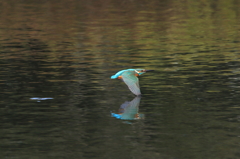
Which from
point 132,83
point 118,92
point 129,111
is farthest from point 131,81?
point 118,92

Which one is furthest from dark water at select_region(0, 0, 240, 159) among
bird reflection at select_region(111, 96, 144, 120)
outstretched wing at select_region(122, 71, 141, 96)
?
outstretched wing at select_region(122, 71, 141, 96)

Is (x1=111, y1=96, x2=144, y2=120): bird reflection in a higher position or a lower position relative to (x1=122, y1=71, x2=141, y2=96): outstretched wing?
lower

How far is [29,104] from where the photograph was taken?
41.9 feet

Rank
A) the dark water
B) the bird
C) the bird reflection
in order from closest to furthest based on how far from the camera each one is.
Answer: the dark water
the bird reflection
the bird

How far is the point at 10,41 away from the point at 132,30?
7364mm

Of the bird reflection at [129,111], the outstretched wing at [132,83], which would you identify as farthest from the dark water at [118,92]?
the outstretched wing at [132,83]

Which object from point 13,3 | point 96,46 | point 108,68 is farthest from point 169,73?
point 13,3

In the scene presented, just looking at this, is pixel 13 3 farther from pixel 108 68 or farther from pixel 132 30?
pixel 108 68

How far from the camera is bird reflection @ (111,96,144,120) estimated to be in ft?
37.8

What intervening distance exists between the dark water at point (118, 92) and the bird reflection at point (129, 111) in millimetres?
21

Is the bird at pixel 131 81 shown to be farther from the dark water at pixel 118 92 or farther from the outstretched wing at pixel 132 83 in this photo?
the dark water at pixel 118 92

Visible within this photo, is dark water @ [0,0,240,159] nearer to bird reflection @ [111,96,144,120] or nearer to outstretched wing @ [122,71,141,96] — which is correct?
bird reflection @ [111,96,144,120]

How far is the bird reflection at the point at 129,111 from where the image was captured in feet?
37.8

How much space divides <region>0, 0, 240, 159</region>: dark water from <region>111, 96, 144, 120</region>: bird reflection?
2 cm
